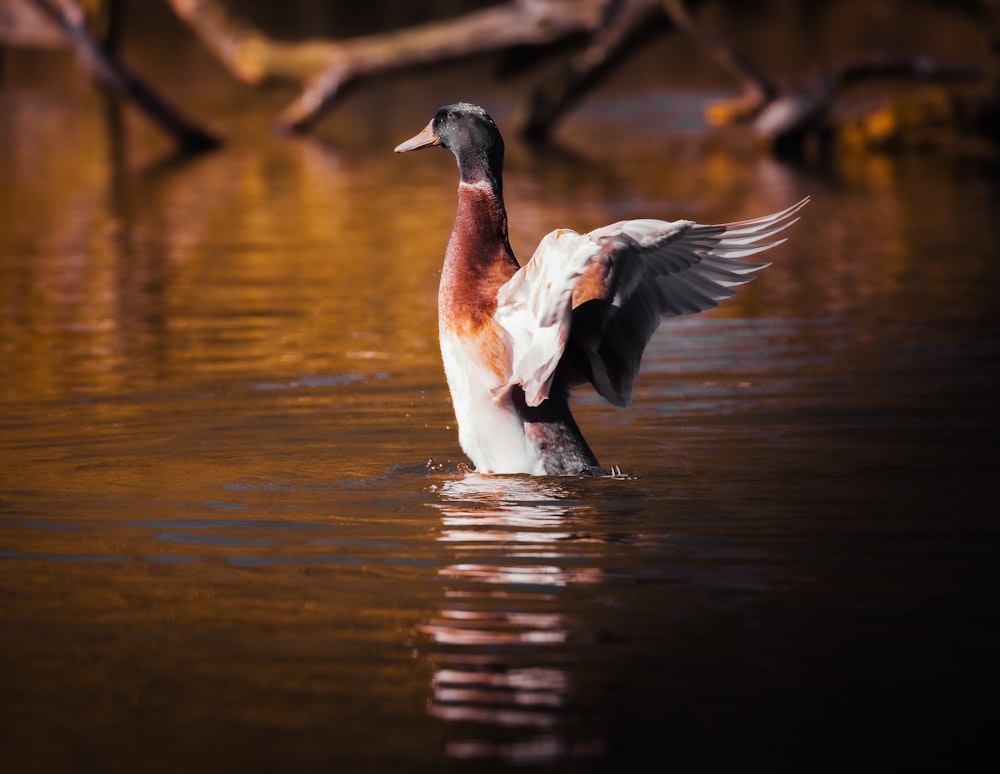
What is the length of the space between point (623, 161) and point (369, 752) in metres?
19.1

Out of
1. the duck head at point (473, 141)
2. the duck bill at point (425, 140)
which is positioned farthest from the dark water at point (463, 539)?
the duck bill at point (425, 140)

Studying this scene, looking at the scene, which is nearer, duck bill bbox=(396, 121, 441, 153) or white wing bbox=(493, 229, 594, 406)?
white wing bbox=(493, 229, 594, 406)

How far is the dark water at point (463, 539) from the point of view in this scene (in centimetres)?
465

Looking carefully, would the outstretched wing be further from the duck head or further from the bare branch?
the bare branch

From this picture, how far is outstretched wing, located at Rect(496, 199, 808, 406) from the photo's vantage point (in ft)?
21.8

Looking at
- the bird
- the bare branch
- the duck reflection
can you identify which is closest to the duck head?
the bird

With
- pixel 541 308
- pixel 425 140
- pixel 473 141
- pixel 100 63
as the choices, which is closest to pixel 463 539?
pixel 541 308

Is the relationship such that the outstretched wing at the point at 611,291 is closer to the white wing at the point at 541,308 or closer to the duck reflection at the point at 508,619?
the white wing at the point at 541,308

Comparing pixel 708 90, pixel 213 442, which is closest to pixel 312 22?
→ pixel 708 90

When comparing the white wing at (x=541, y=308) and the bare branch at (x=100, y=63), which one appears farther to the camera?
the bare branch at (x=100, y=63)

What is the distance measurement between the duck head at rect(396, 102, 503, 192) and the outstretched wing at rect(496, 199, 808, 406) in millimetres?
728

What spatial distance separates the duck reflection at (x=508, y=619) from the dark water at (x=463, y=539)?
0.02 m

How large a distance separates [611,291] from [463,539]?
103cm

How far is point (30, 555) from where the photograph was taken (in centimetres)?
638
